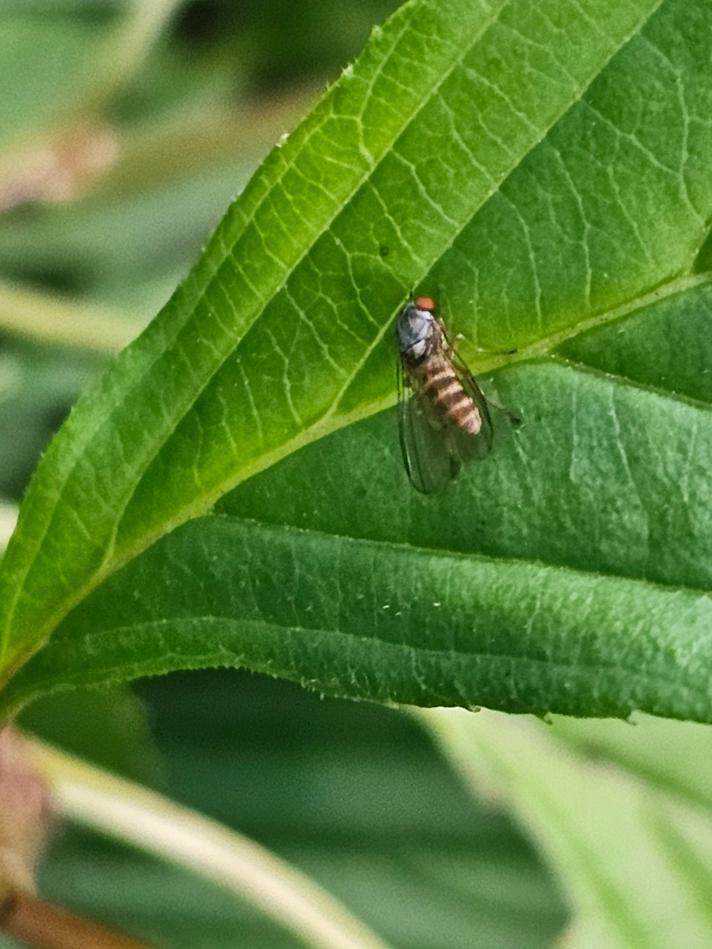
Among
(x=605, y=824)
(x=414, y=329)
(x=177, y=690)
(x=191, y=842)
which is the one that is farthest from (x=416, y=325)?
(x=177, y=690)

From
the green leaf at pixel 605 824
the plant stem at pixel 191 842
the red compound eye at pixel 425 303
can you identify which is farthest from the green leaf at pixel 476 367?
the green leaf at pixel 605 824

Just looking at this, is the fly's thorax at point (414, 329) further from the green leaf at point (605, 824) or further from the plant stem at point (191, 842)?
the green leaf at point (605, 824)

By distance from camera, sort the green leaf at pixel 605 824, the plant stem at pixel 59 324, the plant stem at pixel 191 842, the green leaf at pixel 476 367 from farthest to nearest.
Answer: the plant stem at pixel 59 324, the green leaf at pixel 605 824, the plant stem at pixel 191 842, the green leaf at pixel 476 367

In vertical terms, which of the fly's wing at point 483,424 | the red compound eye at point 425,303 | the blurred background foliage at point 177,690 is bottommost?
the fly's wing at point 483,424

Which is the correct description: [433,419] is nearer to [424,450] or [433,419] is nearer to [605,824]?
[424,450]

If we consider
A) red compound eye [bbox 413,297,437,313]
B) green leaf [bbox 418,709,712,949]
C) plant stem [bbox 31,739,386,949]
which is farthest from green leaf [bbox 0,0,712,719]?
green leaf [bbox 418,709,712,949]

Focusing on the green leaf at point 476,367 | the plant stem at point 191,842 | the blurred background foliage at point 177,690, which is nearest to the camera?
the green leaf at point 476,367
